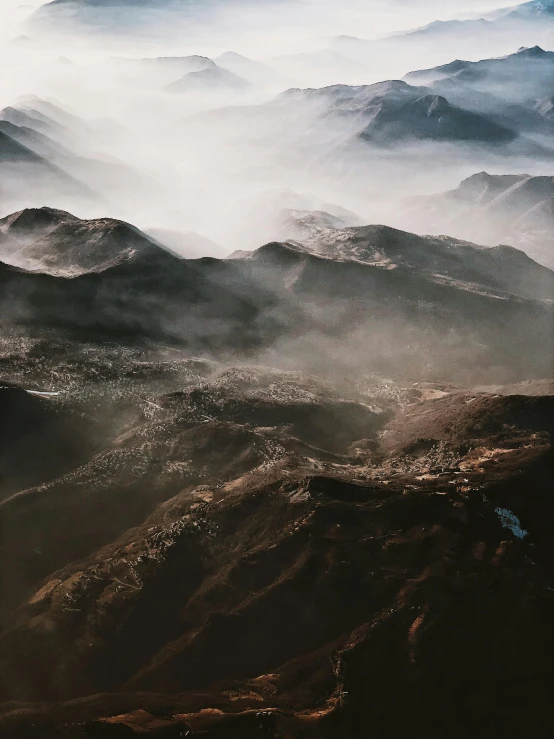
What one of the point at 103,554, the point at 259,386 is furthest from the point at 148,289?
the point at 103,554

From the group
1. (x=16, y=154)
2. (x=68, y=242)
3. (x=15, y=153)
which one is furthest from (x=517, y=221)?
(x=15, y=153)

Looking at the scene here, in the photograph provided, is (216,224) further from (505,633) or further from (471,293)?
(505,633)

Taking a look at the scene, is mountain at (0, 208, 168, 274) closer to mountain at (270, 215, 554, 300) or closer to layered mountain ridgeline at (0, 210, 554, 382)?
layered mountain ridgeline at (0, 210, 554, 382)

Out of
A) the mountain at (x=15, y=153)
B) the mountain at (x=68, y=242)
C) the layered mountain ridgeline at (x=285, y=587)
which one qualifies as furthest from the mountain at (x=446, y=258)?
the mountain at (x=15, y=153)

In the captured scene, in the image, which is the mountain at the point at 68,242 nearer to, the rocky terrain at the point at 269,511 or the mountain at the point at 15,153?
the rocky terrain at the point at 269,511

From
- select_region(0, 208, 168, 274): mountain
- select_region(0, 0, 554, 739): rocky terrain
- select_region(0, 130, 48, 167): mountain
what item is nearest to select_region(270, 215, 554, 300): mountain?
select_region(0, 0, 554, 739): rocky terrain
